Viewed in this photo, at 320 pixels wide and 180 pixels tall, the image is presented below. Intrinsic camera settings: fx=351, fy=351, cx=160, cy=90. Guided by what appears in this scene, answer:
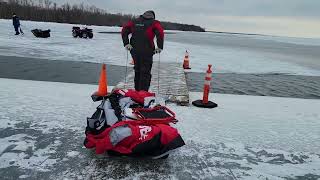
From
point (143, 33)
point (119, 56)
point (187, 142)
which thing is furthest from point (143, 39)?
point (119, 56)

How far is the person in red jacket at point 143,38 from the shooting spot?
23.1ft

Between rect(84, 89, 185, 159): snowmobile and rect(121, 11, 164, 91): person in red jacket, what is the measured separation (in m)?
2.31

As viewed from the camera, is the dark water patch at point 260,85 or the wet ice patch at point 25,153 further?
the dark water patch at point 260,85

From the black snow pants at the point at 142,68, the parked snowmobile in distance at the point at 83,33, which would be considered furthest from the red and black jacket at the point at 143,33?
the parked snowmobile in distance at the point at 83,33

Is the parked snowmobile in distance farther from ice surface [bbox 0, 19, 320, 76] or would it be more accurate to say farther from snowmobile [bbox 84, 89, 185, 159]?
snowmobile [bbox 84, 89, 185, 159]

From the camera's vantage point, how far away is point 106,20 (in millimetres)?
114375

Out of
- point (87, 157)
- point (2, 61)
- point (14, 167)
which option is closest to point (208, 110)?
point (87, 157)

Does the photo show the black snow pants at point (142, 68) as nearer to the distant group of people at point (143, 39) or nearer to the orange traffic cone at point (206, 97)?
the distant group of people at point (143, 39)

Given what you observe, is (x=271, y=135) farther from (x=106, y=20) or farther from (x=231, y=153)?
Result: (x=106, y=20)

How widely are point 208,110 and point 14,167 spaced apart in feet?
15.4

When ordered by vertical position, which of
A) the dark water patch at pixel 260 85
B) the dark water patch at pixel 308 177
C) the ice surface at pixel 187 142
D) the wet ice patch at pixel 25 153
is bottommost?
Result: the dark water patch at pixel 260 85

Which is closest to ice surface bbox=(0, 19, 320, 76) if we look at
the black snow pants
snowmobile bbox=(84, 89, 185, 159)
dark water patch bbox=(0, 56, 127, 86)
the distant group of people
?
dark water patch bbox=(0, 56, 127, 86)

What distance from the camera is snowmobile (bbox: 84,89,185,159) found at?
4359 mm

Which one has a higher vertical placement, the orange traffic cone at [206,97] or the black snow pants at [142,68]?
the black snow pants at [142,68]
